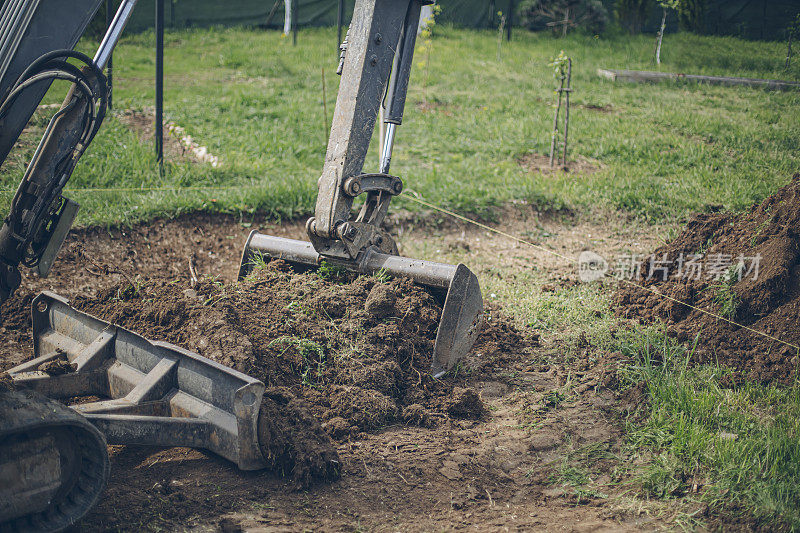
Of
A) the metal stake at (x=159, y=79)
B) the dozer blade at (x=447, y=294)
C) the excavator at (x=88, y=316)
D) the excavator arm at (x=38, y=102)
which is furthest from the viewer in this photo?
the metal stake at (x=159, y=79)

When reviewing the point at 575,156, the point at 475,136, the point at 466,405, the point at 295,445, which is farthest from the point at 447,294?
the point at 475,136

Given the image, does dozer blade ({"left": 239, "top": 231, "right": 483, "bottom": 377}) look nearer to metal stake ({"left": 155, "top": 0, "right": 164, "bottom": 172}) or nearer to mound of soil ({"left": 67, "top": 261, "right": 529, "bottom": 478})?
mound of soil ({"left": 67, "top": 261, "right": 529, "bottom": 478})

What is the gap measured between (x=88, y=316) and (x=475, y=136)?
6377 millimetres

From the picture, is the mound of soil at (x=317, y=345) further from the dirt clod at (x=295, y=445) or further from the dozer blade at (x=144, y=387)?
the dozer blade at (x=144, y=387)

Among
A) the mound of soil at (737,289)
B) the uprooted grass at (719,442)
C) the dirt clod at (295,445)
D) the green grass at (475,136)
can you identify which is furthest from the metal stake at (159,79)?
the uprooted grass at (719,442)

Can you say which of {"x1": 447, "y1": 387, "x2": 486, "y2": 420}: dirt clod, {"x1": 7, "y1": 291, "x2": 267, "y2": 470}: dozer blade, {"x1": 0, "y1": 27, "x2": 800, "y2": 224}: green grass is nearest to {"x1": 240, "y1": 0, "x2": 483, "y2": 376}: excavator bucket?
{"x1": 447, "y1": 387, "x2": 486, "y2": 420}: dirt clod

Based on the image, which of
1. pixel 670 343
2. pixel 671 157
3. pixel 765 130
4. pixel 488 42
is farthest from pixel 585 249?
pixel 488 42

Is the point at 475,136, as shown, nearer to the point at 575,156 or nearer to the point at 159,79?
the point at 575,156

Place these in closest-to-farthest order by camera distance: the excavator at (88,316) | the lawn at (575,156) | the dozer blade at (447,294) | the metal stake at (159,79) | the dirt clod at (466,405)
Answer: the excavator at (88,316) < the lawn at (575,156) < the dirt clod at (466,405) < the dozer blade at (447,294) < the metal stake at (159,79)

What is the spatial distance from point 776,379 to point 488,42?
13.0 metres

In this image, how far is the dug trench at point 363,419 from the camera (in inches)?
103

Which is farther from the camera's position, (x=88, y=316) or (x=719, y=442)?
(x=88, y=316)

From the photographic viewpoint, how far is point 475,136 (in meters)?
8.82

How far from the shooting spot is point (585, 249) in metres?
5.91
